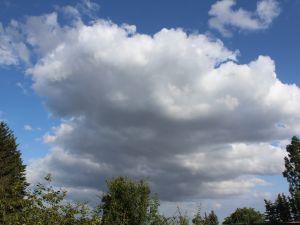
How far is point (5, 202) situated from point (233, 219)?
181768 mm

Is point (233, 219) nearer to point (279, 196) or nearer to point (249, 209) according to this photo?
point (249, 209)

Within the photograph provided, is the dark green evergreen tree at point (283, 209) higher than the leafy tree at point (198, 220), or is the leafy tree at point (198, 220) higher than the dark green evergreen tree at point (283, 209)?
the dark green evergreen tree at point (283, 209)

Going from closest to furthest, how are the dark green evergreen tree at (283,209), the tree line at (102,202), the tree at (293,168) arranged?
the tree line at (102,202) → the tree at (293,168) → the dark green evergreen tree at (283,209)

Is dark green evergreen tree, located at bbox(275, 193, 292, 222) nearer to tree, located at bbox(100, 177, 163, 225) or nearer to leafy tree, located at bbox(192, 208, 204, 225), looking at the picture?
tree, located at bbox(100, 177, 163, 225)

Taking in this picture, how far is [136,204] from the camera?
169 feet

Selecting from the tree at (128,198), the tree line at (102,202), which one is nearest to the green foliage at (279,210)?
the tree line at (102,202)

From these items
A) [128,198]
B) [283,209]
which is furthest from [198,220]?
[283,209]

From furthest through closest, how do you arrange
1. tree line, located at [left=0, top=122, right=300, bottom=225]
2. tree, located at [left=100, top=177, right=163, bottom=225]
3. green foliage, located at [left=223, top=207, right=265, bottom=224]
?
1. green foliage, located at [left=223, top=207, right=265, bottom=224]
2. tree, located at [left=100, top=177, right=163, bottom=225]
3. tree line, located at [left=0, top=122, right=300, bottom=225]

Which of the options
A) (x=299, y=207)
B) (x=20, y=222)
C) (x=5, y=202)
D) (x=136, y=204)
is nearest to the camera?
(x=20, y=222)

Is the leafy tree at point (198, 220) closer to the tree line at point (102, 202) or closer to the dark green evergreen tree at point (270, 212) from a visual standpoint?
the tree line at point (102, 202)

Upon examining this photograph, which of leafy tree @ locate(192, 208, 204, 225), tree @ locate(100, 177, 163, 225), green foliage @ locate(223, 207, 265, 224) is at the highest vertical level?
green foliage @ locate(223, 207, 265, 224)

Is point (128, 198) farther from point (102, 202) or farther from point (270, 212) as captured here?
point (270, 212)

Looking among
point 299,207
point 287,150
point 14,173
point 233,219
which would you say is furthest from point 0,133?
point 233,219

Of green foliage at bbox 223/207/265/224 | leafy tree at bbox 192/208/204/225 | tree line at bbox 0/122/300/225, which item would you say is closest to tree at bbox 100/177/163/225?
tree line at bbox 0/122/300/225
